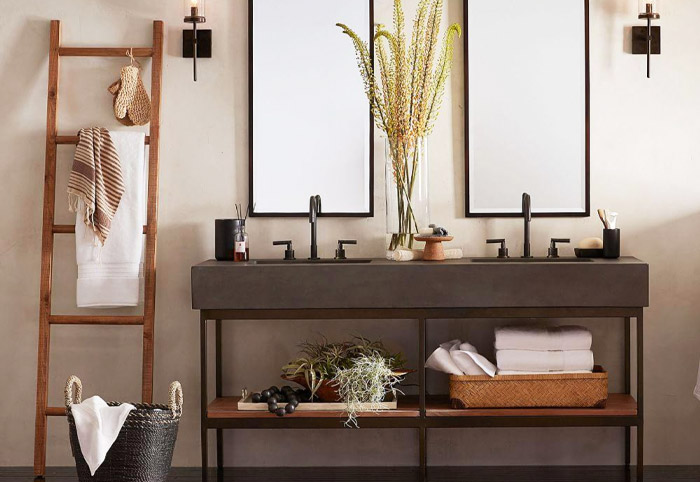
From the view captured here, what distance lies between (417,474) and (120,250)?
68.6 inches

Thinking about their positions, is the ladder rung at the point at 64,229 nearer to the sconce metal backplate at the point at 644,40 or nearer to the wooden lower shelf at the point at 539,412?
the wooden lower shelf at the point at 539,412

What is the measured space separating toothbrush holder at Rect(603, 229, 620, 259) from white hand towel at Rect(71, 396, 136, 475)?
217 cm

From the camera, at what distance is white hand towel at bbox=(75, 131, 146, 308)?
3723 millimetres

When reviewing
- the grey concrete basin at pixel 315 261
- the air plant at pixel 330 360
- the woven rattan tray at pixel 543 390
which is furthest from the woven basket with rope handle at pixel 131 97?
the woven rattan tray at pixel 543 390

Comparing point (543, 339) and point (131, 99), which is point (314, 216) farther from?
point (543, 339)

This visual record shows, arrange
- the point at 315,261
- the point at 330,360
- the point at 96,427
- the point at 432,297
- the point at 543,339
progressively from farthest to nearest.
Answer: the point at 315,261 → the point at 330,360 → the point at 543,339 → the point at 432,297 → the point at 96,427

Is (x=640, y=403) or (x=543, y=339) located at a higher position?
(x=543, y=339)

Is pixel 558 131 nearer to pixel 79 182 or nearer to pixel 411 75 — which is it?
pixel 411 75

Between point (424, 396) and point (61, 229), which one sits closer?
point (424, 396)

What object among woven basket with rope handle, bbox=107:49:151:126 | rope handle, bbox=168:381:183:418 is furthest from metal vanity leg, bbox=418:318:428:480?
woven basket with rope handle, bbox=107:49:151:126

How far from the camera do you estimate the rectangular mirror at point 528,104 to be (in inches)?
149

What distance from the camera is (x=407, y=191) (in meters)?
3.70

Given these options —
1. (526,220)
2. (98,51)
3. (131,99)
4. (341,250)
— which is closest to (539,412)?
(526,220)

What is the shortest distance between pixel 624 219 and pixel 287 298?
1.67 meters
